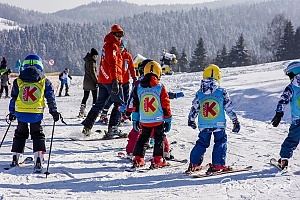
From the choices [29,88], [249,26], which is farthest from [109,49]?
[249,26]

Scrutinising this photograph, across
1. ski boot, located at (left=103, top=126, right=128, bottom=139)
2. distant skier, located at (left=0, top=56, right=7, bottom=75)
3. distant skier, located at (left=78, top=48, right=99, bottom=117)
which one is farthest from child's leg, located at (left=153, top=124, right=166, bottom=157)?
distant skier, located at (left=0, top=56, right=7, bottom=75)

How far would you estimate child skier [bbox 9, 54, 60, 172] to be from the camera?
6109mm

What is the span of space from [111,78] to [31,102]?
2.52 m

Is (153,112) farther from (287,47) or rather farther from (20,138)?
(287,47)

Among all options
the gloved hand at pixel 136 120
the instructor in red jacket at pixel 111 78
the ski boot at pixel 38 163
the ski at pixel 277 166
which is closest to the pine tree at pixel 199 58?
the instructor in red jacket at pixel 111 78

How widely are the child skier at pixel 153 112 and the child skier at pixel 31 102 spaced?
132 centimetres

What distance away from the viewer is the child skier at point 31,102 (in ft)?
20.0

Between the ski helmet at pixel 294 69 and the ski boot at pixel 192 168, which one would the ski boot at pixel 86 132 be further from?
the ski helmet at pixel 294 69

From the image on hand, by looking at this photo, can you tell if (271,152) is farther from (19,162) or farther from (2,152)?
(2,152)

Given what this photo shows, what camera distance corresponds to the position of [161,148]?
6.38 meters

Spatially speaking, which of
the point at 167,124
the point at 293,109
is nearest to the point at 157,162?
the point at 167,124

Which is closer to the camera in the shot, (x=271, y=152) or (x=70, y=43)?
(x=271, y=152)

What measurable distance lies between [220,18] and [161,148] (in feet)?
557

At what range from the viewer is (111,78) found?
27.6 ft
